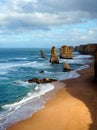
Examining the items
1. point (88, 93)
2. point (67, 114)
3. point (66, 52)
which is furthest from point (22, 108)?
point (66, 52)

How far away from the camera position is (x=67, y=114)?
2877cm

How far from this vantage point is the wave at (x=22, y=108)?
89.7 ft

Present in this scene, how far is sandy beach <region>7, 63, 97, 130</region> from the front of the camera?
2512 cm

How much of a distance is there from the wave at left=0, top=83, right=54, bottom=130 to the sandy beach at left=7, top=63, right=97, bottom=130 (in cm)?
91

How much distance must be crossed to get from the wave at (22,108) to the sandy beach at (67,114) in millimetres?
913

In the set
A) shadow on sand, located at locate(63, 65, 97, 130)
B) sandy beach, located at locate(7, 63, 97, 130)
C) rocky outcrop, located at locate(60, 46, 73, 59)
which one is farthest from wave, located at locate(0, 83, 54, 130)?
rocky outcrop, located at locate(60, 46, 73, 59)

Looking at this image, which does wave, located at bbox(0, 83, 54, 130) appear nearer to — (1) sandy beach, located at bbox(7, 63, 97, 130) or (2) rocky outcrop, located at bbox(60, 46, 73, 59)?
(1) sandy beach, located at bbox(7, 63, 97, 130)

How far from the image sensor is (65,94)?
39281 millimetres

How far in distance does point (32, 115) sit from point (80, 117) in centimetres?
541

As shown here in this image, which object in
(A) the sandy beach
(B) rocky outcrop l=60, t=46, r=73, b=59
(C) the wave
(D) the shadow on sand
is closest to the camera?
(A) the sandy beach

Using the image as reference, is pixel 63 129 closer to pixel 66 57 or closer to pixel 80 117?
pixel 80 117

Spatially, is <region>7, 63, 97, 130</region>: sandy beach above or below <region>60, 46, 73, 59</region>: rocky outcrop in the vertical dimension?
below

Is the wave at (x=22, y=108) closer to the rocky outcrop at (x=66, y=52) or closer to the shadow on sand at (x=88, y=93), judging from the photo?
the shadow on sand at (x=88, y=93)

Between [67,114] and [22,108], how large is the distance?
6.08m
